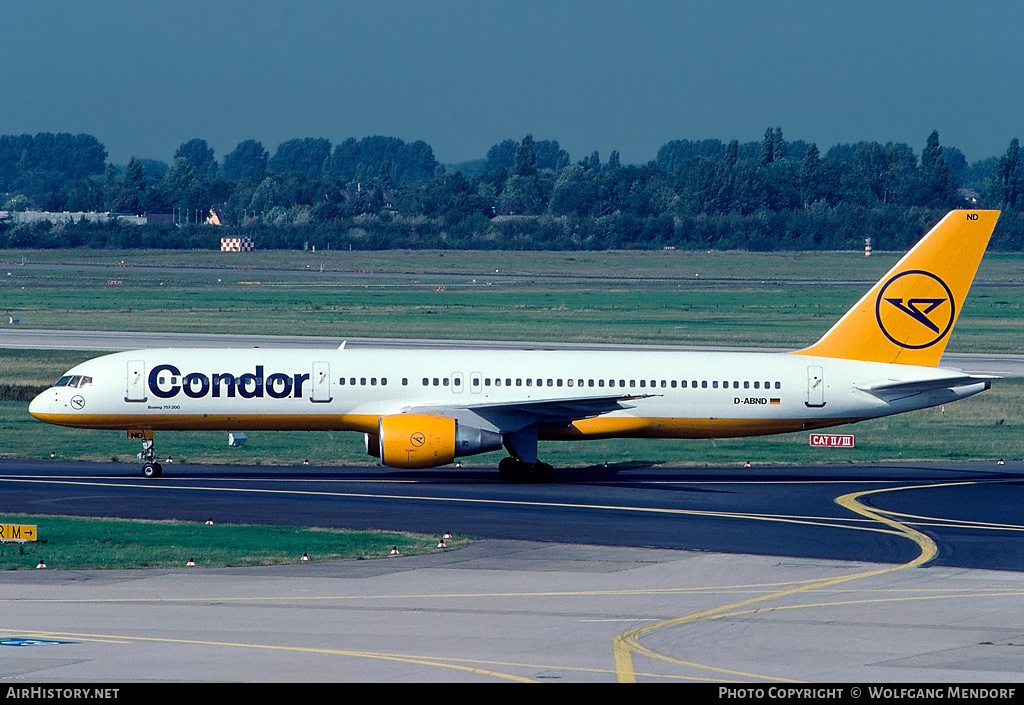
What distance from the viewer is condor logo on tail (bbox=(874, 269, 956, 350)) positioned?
4750cm

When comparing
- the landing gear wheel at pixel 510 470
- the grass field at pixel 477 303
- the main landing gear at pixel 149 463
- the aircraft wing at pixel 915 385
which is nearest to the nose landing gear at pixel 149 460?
the main landing gear at pixel 149 463

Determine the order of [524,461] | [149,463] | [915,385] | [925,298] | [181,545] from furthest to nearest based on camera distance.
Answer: [925,298] → [524,461] → [915,385] → [149,463] → [181,545]

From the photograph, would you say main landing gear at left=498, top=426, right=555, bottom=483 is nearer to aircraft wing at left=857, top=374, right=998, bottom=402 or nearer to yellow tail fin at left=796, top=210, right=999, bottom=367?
yellow tail fin at left=796, top=210, right=999, bottom=367

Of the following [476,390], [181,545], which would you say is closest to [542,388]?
[476,390]

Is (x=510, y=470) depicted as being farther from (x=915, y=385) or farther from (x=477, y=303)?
(x=477, y=303)

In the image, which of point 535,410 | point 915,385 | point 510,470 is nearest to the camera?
point 535,410

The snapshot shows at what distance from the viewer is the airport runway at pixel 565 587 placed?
70.9ft

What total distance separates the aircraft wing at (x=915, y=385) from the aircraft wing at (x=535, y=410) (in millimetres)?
7420

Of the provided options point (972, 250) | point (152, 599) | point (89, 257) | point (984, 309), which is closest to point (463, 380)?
point (972, 250)

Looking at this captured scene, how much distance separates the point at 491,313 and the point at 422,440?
236ft

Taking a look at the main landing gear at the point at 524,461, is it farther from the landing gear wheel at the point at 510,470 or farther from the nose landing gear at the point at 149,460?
the nose landing gear at the point at 149,460

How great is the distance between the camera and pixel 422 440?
43.5 meters

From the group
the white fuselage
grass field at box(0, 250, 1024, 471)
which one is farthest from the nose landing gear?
grass field at box(0, 250, 1024, 471)

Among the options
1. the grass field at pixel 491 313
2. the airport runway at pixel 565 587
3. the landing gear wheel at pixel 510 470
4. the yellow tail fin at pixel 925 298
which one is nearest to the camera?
the airport runway at pixel 565 587
